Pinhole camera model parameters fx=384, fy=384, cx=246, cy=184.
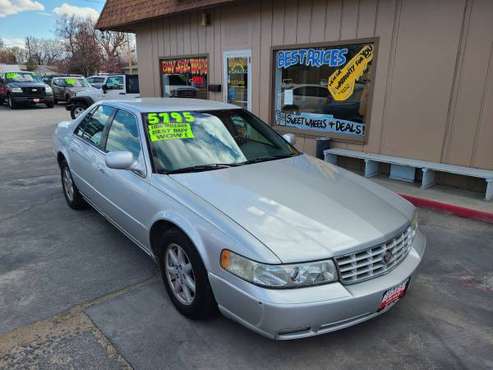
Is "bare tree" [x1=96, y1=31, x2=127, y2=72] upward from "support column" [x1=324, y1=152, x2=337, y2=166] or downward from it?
upward

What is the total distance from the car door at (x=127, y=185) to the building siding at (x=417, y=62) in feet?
14.3

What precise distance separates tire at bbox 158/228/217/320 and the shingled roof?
19.8 ft

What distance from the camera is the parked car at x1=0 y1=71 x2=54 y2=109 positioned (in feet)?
65.5

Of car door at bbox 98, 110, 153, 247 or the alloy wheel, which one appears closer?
the alloy wheel

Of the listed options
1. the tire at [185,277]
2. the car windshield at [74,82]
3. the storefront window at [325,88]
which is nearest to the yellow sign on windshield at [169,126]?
the tire at [185,277]

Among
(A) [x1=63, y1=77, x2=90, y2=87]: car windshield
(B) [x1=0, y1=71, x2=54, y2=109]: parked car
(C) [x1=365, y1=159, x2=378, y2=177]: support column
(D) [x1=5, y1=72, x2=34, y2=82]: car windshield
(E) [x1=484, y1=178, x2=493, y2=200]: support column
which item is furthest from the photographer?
(A) [x1=63, y1=77, x2=90, y2=87]: car windshield

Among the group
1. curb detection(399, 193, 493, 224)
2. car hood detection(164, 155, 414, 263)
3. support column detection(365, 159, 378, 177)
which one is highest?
car hood detection(164, 155, 414, 263)

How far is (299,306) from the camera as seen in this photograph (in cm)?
214

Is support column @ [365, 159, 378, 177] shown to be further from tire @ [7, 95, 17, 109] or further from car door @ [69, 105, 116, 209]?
tire @ [7, 95, 17, 109]

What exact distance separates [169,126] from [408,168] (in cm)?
429

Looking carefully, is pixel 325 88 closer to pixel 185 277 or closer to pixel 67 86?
pixel 185 277

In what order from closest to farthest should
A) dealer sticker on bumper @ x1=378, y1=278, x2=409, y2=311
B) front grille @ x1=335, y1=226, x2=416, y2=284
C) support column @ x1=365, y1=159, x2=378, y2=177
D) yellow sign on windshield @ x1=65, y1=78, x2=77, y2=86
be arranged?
front grille @ x1=335, y1=226, x2=416, y2=284 < dealer sticker on bumper @ x1=378, y1=278, x2=409, y2=311 < support column @ x1=365, y1=159, x2=378, y2=177 < yellow sign on windshield @ x1=65, y1=78, x2=77, y2=86

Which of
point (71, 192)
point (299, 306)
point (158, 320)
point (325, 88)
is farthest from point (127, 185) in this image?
point (325, 88)

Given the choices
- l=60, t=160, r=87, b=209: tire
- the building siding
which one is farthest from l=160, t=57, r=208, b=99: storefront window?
l=60, t=160, r=87, b=209: tire
